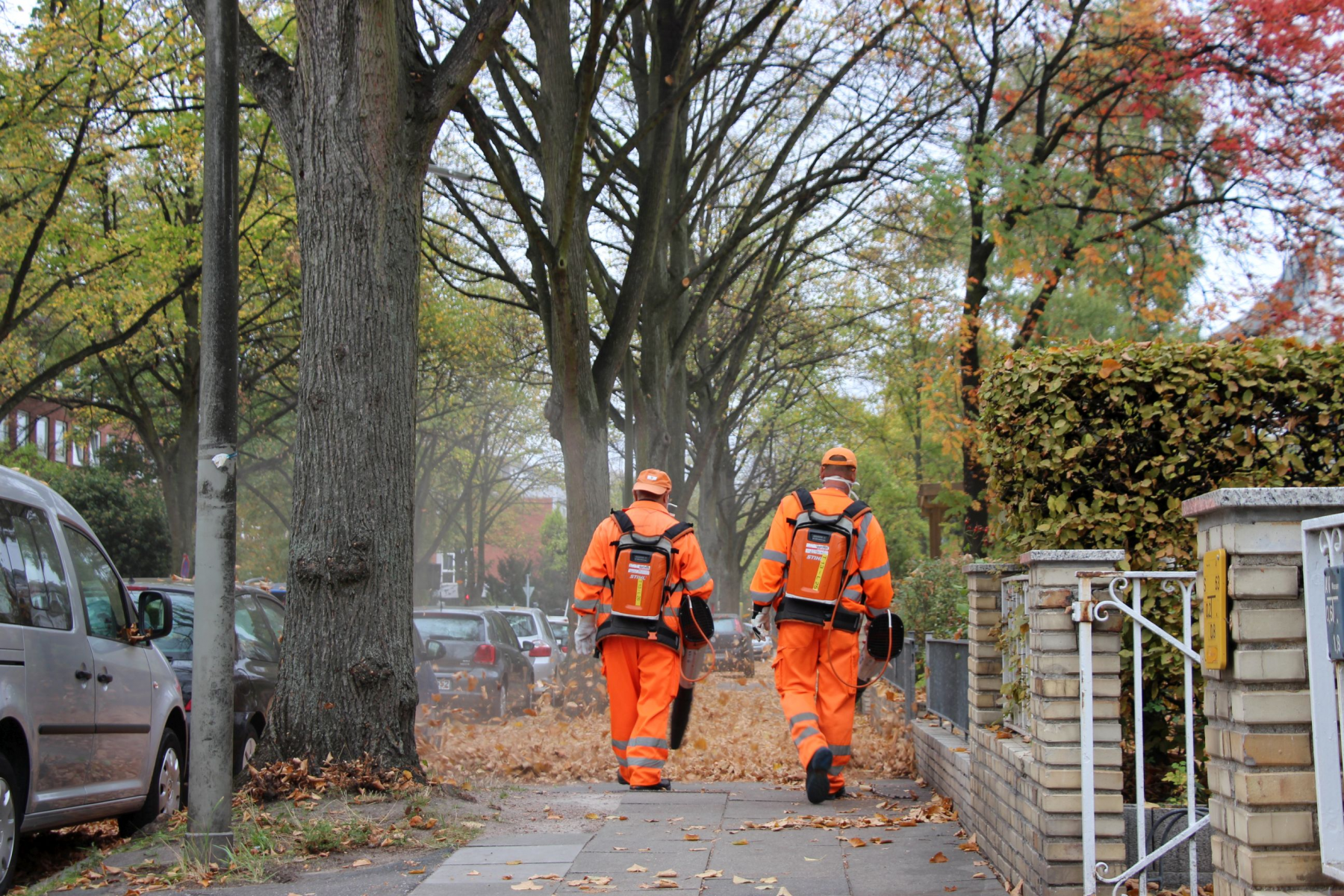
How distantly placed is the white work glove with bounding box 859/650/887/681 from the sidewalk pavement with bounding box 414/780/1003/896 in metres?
1.30

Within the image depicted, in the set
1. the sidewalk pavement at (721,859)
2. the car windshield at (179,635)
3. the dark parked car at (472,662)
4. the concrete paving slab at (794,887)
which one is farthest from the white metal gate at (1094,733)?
the dark parked car at (472,662)

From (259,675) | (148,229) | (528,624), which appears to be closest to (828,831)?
(259,675)

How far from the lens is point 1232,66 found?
1361 centimetres

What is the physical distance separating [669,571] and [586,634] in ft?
2.69

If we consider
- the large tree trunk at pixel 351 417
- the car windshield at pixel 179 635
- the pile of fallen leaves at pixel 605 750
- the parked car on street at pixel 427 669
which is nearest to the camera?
the large tree trunk at pixel 351 417

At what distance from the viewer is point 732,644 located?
29188 mm

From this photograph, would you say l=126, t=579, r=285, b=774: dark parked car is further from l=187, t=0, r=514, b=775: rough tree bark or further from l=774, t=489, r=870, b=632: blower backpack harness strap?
l=774, t=489, r=870, b=632: blower backpack harness strap

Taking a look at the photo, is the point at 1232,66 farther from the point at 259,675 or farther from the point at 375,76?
the point at 259,675

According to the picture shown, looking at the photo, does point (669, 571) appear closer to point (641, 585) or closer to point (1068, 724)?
point (641, 585)

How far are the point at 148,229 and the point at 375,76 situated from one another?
52.1 ft

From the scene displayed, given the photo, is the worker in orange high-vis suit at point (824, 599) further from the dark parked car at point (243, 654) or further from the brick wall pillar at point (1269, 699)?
Answer: the brick wall pillar at point (1269, 699)

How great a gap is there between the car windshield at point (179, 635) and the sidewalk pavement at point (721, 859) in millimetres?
3824

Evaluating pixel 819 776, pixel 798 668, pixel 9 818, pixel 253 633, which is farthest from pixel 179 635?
pixel 819 776

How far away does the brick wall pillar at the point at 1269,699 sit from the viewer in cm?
302
